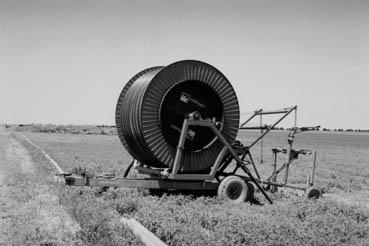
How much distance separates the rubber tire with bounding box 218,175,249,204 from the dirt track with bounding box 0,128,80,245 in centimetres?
348

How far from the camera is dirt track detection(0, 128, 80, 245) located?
6547 millimetres

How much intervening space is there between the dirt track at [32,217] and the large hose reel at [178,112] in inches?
94.1

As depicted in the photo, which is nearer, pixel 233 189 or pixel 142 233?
pixel 142 233

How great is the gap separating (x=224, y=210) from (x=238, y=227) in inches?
64.4

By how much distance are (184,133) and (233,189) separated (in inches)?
73.0

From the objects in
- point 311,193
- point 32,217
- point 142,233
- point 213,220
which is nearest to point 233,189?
point 311,193

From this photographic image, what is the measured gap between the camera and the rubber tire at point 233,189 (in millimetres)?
10006

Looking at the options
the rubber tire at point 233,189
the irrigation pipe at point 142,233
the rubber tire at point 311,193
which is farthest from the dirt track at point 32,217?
the rubber tire at point 311,193

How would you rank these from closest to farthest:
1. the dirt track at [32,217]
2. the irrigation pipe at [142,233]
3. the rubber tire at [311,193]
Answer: the irrigation pipe at [142,233] → the dirt track at [32,217] → the rubber tire at [311,193]

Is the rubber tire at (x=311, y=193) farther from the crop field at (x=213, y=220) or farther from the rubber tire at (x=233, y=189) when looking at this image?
the rubber tire at (x=233, y=189)

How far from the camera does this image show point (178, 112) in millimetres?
10305

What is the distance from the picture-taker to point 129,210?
8.66 m

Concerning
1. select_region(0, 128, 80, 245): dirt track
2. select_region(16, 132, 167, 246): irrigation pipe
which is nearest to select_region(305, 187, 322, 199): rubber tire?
select_region(16, 132, 167, 246): irrigation pipe

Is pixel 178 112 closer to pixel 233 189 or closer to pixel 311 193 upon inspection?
pixel 233 189
